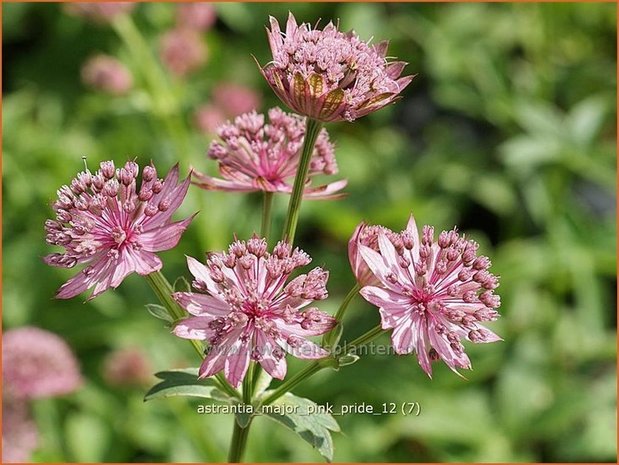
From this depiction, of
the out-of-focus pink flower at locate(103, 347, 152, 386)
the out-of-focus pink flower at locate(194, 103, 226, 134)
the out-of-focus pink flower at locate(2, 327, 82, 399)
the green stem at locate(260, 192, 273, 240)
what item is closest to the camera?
the green stem at locate(260, 192, 273, 240)

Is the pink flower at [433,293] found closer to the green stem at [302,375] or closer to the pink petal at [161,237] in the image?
the green stem at [302,375]

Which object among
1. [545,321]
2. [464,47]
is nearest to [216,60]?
[464,47]

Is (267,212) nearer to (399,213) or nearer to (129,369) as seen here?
(129,369)

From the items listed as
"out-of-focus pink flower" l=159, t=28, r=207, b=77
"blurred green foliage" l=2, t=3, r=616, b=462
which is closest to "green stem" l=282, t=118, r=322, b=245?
"blurred green foliage" l=2, t=3, r=616, b=462

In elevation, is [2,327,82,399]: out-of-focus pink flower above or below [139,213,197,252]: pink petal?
above

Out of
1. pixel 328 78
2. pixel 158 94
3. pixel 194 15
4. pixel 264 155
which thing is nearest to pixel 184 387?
pixel 264 155

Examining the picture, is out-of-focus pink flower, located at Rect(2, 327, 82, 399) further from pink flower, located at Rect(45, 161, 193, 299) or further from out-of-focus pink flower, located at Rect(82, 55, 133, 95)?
pink flower, located at Rect(45, 161, 193, 299)
